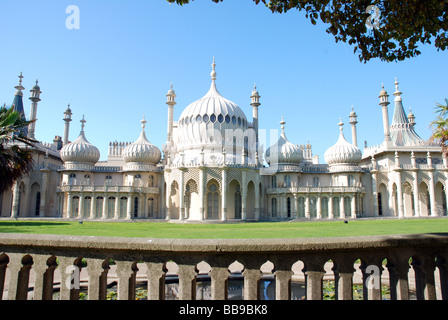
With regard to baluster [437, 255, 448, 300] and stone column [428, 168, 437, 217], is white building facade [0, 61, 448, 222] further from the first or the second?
baluster [437, 255, 448, 300]

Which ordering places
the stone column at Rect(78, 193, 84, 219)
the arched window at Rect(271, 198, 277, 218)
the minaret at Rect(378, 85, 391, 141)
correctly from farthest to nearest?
the minaret at Rect(378, 85, 391, 141) → the arched window at Rect(271, 198, 277, 218) → the stone column at Rect(78, 193, 84, 219)

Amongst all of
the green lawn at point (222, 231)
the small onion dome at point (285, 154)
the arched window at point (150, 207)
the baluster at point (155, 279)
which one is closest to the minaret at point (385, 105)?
the small onion dome at point (285, 154)

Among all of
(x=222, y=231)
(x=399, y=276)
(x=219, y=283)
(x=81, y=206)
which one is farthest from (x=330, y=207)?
(x=219, y=283)

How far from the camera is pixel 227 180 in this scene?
34.8m

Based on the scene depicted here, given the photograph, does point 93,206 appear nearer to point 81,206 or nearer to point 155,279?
point 81,206

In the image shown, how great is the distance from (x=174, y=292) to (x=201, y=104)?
3306 cm

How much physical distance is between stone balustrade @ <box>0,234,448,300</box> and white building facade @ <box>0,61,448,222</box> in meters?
30.0

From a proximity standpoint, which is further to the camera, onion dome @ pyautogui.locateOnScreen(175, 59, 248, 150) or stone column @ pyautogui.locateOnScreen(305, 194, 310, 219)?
onion dome @ pyautogui.locateOnScreen(175, 59, 248, 150)

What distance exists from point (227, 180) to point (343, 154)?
701 inches

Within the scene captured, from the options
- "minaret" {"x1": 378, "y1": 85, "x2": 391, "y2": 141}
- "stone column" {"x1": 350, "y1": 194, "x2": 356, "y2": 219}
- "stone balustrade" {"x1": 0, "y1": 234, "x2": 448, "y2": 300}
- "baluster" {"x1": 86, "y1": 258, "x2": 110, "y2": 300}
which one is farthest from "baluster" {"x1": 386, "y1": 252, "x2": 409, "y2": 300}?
"minaret" {"x1": 378, "y1": 85, "x2": 391, "y2": 141}

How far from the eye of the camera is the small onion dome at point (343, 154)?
142 ft

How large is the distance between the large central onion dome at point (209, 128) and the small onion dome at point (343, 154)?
1246 centimetres

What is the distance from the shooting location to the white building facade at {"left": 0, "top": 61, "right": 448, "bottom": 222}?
1448 inches
